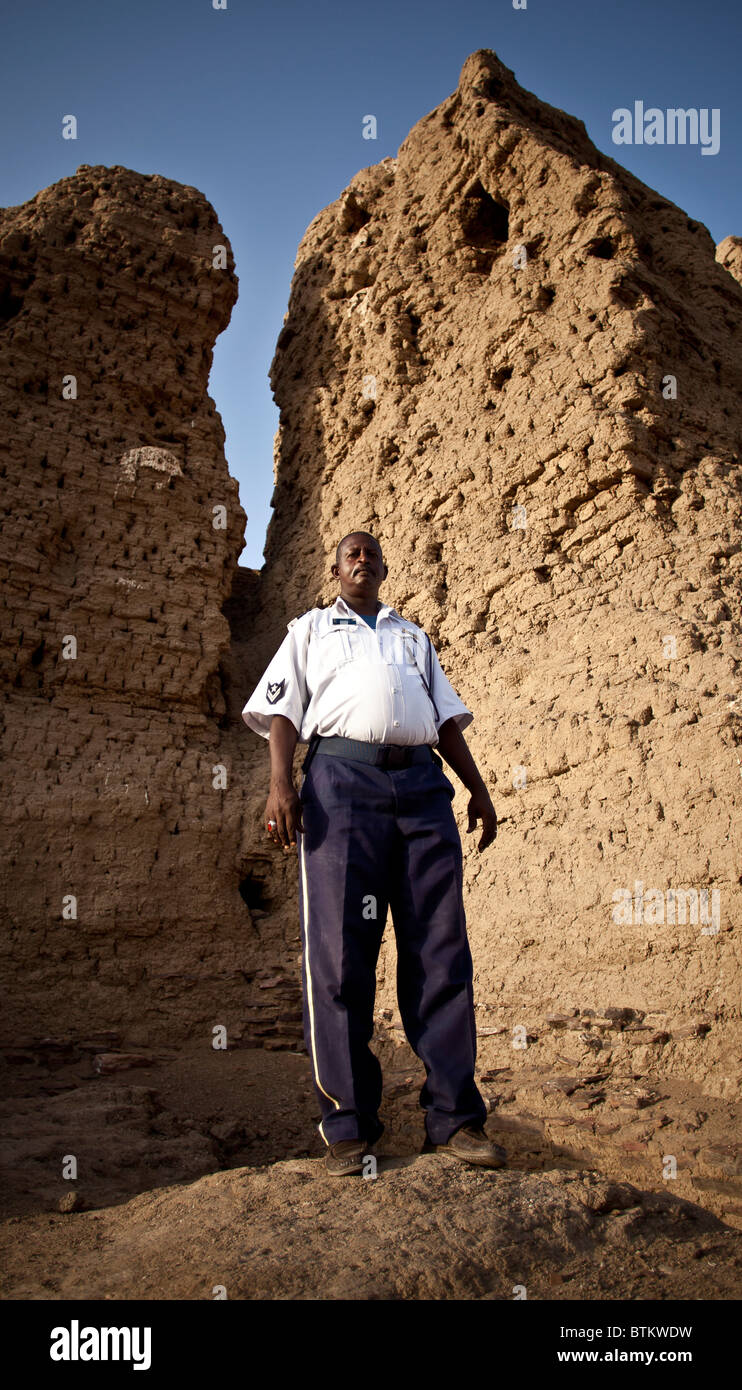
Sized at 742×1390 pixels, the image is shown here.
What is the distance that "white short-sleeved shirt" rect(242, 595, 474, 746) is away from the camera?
9.30 feet

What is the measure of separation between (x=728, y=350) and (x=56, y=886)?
6195 mm

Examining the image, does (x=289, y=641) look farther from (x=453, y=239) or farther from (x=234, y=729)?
(x=453, y=239)

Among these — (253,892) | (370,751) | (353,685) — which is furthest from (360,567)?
(253,892)

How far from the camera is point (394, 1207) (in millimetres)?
2135

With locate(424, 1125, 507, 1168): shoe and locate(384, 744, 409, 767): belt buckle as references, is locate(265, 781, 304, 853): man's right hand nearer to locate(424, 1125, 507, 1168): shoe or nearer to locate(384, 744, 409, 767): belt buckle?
locate(384, 744, 409, 767): belt buckle

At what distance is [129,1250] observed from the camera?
213cm

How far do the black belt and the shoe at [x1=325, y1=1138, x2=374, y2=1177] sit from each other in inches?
43.4

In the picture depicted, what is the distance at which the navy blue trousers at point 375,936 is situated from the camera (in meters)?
2.51

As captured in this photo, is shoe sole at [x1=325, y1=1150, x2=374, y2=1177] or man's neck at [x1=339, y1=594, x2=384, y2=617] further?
man's neck at [x1=339, y1=594, x2=384, y2=617]

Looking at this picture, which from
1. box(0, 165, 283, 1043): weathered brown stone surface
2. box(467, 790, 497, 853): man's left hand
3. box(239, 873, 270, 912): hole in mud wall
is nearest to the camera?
box(467, 790, 497, 853): man's left hand

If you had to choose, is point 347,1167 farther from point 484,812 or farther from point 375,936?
point 484,812

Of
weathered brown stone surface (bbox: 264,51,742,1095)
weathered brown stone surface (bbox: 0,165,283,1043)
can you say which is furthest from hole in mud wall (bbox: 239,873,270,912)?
weathered brown stone surface (bbox: 264,51,742,1095)

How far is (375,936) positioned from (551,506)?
3.78 metres

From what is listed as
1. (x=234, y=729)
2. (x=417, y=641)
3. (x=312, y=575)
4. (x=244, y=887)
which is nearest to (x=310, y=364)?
(x=312, y=575)
